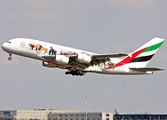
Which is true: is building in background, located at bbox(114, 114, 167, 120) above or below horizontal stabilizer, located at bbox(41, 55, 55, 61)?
below

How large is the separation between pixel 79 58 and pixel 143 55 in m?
16.6

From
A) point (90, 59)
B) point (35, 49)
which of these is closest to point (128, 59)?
point (90, 59)

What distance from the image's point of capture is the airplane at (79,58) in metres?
73.4

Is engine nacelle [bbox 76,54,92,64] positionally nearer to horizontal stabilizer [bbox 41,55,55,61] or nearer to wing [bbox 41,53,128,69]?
wing [bbox 41,53,128,69]

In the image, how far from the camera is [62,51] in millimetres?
75375

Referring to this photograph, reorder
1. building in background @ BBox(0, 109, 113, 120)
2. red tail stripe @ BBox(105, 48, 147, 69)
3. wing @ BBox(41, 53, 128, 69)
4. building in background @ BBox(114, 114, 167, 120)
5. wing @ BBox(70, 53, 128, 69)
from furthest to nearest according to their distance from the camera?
building in background @ BBox(114, 114, 167, 120) → building in background @ BBox(0, 109, 113, 120) → red tail stripe @ BBox(105, 48, 147, 69) → wing @ BBox(41, 53, 128, 69) → wing @ BBox(70, 53, 128, 69)

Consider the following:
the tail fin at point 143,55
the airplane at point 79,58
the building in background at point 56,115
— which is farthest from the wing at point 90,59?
the building in background at point 56,115

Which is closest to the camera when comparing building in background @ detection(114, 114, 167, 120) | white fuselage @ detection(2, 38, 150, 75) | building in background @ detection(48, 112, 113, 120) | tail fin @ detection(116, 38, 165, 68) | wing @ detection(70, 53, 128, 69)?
white fuselage @ detection(2, 38, 150, 75)

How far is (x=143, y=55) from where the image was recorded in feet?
276

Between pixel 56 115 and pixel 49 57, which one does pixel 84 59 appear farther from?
pixel 56 115

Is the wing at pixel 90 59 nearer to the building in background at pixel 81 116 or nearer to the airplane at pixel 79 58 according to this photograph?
the airplane at pixel 79 58

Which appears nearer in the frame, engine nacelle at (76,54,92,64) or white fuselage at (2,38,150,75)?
white fuselage at (2,38,150,75)

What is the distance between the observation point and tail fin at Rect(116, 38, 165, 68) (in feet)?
266

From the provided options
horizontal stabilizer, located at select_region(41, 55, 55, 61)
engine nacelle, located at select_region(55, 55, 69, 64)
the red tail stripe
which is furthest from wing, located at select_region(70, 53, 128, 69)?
the red tail stripe
